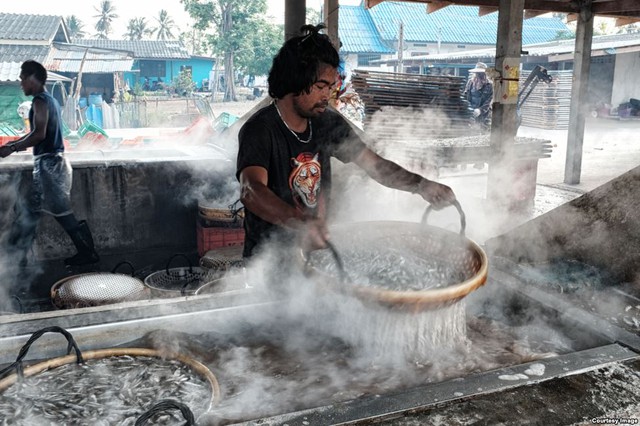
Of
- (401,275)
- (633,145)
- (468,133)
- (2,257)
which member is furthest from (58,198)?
(633,145)

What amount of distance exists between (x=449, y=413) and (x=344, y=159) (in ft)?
5.78

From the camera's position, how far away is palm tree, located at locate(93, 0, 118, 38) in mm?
59094

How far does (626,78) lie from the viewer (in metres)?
23.0

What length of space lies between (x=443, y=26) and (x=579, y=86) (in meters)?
25.3

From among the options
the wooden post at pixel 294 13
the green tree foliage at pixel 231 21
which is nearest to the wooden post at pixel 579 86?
the wooden post at pixel 294 13

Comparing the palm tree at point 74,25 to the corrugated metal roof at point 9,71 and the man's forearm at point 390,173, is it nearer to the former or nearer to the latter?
the corrugated metal roof at point 9,71

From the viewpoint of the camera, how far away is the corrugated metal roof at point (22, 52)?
17.9 metres

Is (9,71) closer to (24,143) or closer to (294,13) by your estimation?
(24,143)

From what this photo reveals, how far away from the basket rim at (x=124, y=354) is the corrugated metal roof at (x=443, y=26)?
31099 mm

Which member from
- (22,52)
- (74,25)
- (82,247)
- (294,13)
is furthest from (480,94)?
(74,25)

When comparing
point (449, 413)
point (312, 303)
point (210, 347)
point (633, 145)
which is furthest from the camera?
point (633, 145)

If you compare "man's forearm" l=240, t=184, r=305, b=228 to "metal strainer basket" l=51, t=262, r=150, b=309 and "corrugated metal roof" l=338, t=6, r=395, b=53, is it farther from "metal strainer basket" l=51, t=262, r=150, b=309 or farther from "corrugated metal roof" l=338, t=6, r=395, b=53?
"corrugated metal roof" l=338, t=6, r=395, b=53

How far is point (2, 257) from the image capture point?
618 cm

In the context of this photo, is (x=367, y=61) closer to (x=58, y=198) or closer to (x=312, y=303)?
(x=58, y=198)
